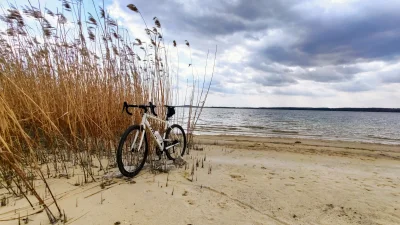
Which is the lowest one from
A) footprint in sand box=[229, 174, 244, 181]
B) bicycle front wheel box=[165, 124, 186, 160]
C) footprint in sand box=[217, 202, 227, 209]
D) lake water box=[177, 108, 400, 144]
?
lake water box=[177, 108, 400, 144]

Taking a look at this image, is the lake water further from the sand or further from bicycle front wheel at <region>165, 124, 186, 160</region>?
the sand

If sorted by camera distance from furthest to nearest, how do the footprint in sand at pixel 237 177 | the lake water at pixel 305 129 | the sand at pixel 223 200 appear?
the lake water at pixel 305 129 → the footprint in sand at pixel 237 177 → the sand at pixel 223 200

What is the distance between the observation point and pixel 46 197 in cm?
253

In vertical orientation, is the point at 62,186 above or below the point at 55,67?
below

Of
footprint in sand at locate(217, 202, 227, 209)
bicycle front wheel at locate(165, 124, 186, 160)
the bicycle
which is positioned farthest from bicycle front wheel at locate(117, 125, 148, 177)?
footprint in sand at locate(217, 202, 227, 209)

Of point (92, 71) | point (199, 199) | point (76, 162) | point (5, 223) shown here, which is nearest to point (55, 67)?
point (92, 71)

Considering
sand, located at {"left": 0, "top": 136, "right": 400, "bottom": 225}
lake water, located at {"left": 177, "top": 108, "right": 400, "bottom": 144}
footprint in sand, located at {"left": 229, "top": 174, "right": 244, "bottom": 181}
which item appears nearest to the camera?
sand, located at {"left": 0, "top": 136, "right": 400, "bottom": 225}

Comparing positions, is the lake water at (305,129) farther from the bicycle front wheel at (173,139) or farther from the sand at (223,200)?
the sand at (223,200)

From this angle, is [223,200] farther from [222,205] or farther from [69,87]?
[69,87]

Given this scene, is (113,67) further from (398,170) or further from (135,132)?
(398,170)

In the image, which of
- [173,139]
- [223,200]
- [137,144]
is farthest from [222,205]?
[173,139]

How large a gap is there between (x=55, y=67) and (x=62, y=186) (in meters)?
2.26

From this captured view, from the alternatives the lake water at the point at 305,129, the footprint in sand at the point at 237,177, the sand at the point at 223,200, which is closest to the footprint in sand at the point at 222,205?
the sand at the point at 223,200

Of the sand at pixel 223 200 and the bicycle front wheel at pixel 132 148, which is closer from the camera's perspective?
the sand at pixel 223 200
